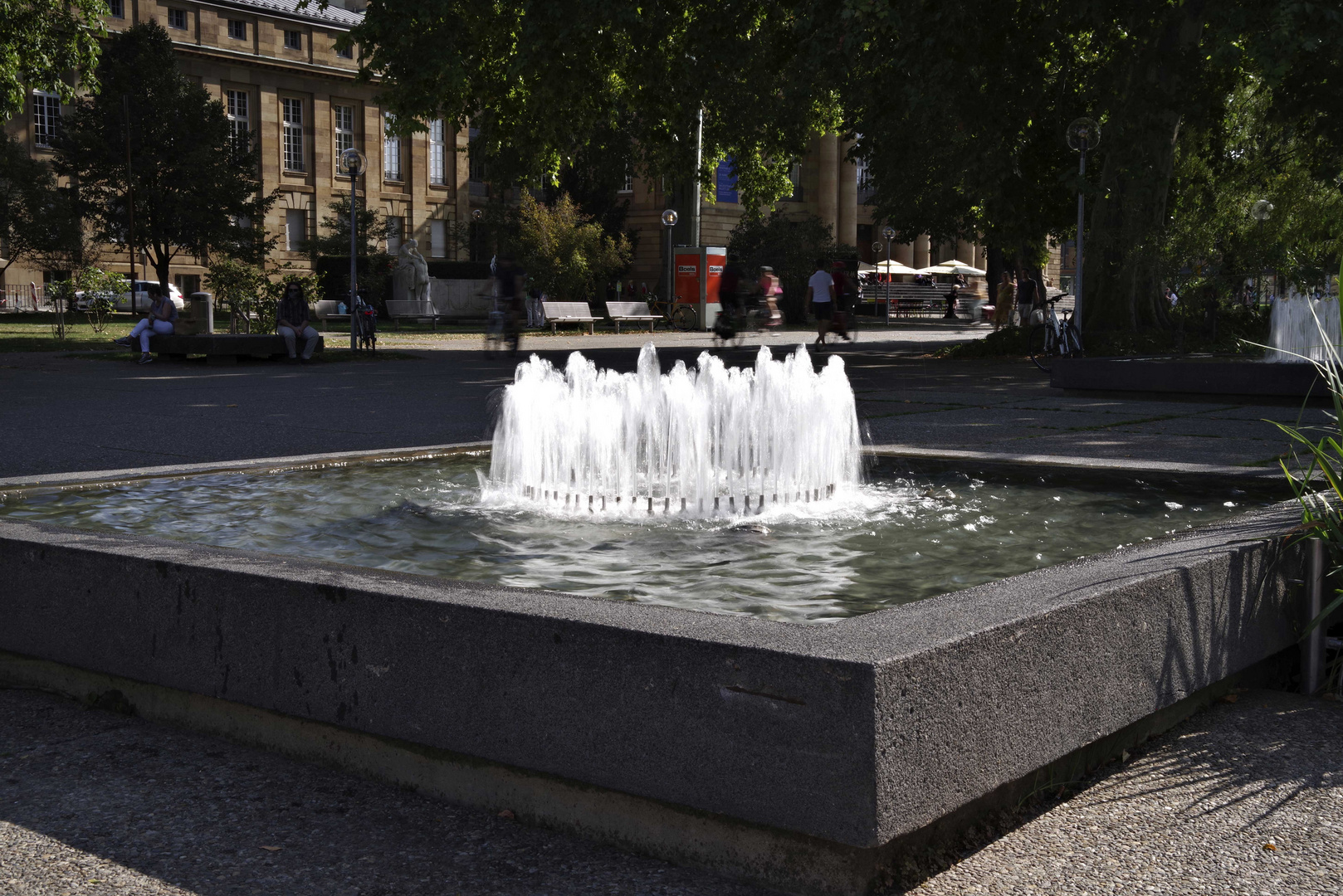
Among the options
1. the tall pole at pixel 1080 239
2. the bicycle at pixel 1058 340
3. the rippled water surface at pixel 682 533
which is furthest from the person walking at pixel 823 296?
the rippled water surface at pixel 682 533

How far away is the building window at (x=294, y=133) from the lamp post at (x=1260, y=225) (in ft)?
170

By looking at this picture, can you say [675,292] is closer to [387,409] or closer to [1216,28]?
[1216,28]

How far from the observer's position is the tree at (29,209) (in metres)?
44.4

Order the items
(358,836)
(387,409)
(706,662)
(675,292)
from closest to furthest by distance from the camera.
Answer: (706,662), (358,836), (387,409), (675,292)

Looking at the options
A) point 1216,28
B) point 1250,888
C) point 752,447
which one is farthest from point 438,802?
point 1216,28

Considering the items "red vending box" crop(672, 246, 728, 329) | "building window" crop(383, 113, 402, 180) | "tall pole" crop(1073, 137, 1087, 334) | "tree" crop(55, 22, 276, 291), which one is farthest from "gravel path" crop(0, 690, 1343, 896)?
"building window" crop(383, 113, 402, 180)

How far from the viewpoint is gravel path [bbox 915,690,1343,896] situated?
9.68ft

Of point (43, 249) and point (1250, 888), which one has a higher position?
point (43, 249)

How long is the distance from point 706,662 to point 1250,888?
4.15ft

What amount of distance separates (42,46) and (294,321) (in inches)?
288

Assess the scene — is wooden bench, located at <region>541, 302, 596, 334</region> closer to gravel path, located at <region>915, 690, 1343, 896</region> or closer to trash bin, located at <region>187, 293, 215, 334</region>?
trash bin, located at <region>187, 293, 215, 334</region>

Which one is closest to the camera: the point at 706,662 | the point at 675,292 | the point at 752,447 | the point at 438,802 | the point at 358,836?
the point at 706,662

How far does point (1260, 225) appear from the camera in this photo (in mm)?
23234

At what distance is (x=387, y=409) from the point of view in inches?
567
